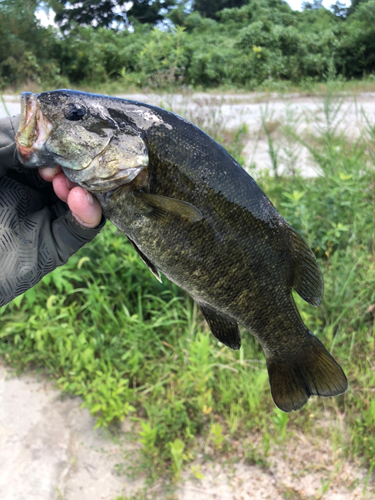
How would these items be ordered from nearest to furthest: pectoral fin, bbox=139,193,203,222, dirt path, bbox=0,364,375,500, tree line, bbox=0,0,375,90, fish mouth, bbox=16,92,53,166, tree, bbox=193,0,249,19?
fish mouth, bbox=16,92,53,166
pectoral fin, bbox=139,193,203,222
dirt path, bbox=0,364,375,500
tree line, bbox=0,0,375,90
tree, bbox=193,0,249,19

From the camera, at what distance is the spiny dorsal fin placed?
60.5 inches

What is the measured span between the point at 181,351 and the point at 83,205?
73.0 inches

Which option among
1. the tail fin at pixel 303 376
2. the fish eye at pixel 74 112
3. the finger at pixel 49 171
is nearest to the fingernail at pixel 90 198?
the finger at pixel 49 171

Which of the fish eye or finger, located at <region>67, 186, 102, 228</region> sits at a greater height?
the fish eye

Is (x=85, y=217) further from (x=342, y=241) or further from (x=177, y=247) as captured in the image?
(x=342, y=241)

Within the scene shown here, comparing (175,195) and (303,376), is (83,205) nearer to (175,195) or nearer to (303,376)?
(175,195)

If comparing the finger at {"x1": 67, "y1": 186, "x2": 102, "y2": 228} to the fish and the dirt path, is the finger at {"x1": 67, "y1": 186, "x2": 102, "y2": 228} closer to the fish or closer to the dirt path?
the fish

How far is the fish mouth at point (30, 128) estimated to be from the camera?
49.0 inches

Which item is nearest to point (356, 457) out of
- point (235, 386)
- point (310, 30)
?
point (235, 386)

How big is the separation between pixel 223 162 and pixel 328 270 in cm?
227

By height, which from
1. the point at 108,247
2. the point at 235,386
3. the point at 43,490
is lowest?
the point at 43,490

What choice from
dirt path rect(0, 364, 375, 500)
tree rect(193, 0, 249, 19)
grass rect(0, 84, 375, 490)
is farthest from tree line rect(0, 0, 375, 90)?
dirt path rect(0, 364, 375, 500)

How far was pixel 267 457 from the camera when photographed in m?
2.68

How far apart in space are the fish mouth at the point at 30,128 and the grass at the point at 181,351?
1.65 m
